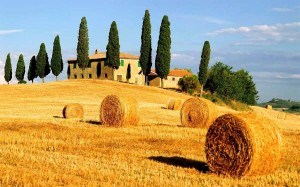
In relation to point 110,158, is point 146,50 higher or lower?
higher

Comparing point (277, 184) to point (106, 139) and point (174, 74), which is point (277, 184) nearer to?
point (106, 139)

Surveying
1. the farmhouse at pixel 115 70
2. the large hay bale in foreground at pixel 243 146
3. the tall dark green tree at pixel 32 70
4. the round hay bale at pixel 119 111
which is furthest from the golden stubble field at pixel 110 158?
the tall dark green tree at pixel 32 70

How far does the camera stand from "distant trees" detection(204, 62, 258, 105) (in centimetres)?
11438

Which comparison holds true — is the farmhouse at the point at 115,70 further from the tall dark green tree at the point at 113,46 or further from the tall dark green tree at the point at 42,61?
the tall dark green tree at the point at 113,46

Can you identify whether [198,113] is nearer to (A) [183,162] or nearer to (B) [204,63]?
(A) [183,162]

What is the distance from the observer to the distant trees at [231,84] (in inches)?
4503

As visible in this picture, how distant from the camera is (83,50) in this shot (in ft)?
276

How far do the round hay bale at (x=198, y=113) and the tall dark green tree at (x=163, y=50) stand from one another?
1911 inches

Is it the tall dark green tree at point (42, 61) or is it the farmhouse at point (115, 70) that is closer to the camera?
the tall dark green tree at point (42, 61)

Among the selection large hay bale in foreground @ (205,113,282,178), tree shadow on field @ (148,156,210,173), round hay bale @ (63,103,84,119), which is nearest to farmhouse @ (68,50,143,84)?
round hay bale @ (63,103,84,119)

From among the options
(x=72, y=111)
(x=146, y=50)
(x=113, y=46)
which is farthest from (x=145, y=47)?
(x=72, y=111)

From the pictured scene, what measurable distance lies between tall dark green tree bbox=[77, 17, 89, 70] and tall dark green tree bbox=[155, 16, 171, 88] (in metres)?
13.2

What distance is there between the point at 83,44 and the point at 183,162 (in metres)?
69.4

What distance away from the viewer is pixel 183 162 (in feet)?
53.5
